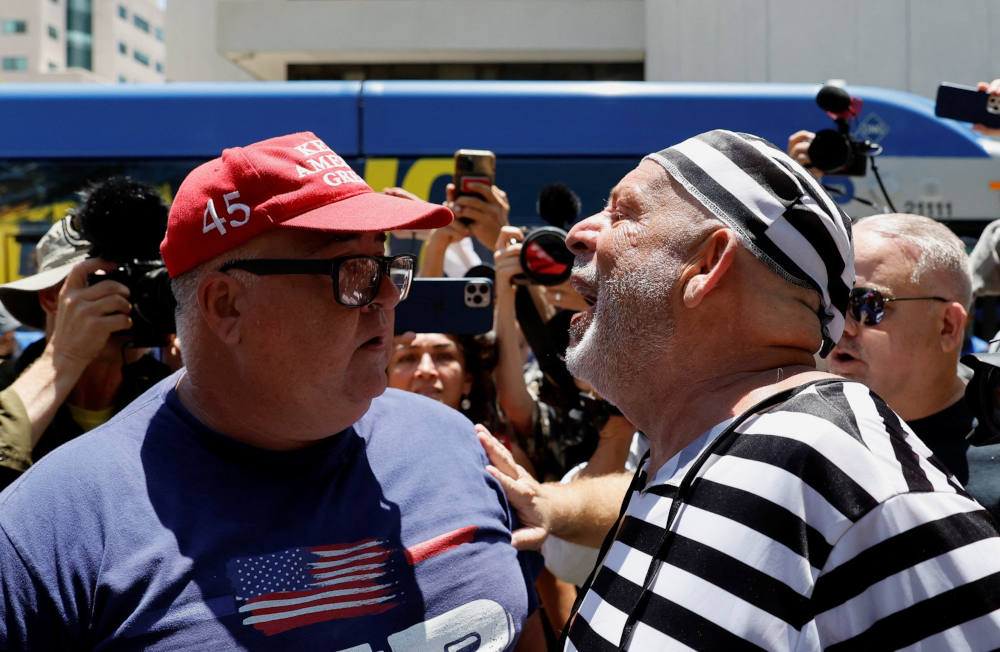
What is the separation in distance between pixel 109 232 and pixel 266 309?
101 centimetres

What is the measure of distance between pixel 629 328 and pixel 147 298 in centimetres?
152

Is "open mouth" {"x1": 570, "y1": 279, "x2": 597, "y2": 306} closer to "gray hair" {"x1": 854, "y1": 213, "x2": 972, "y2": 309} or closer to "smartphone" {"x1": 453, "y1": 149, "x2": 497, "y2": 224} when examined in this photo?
"gray hair" {"x1": 854, "y1": 213, "x2": 972, "y2": 309}

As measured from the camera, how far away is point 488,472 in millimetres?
2041

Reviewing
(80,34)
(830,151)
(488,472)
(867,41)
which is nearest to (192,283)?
(488,472)

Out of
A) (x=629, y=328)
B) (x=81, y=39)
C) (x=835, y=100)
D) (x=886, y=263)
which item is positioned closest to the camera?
(x=629, y=328)

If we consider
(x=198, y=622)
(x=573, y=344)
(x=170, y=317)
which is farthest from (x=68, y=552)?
(x=170, y=317)

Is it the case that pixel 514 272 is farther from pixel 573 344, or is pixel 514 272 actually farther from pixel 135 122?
pixel 135 122

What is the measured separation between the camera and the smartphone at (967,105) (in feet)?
11.1

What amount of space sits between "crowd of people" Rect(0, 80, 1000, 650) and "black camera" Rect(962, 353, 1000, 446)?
0.80ft

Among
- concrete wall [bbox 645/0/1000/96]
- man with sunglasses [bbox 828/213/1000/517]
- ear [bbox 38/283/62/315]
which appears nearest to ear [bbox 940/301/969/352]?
man with sunglasses [bbox 828/213/1000/517]

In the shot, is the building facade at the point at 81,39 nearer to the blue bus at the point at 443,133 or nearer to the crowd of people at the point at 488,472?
the blue bus at the point at 443,133

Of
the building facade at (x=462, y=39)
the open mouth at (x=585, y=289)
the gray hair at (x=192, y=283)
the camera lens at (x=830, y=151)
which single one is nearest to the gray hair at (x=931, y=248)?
the camera lens at (x=830, y=151)

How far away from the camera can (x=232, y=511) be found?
1680mm

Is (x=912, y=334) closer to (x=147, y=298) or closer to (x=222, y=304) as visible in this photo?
(x=222, y=304)
